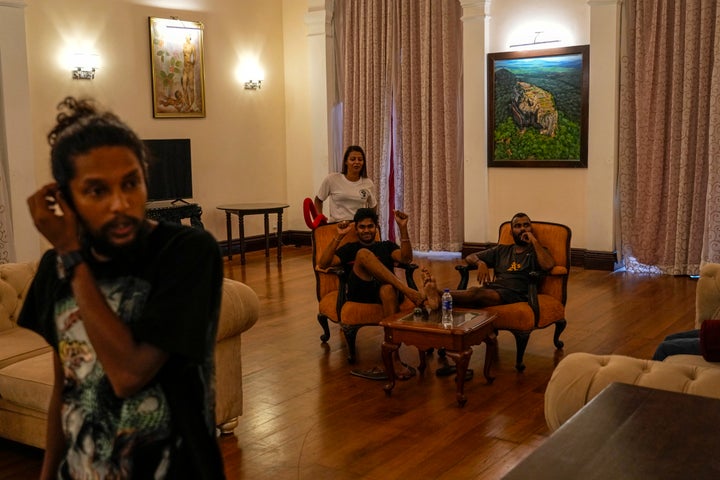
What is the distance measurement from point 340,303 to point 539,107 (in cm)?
455

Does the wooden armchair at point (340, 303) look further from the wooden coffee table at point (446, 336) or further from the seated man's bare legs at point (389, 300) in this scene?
the wooden coffee table at point (446, 336)

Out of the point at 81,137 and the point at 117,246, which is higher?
the point at 81,137

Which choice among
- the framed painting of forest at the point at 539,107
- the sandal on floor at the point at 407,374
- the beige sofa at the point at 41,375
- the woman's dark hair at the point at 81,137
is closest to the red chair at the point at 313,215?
the sandal on floor at the point at 407,374

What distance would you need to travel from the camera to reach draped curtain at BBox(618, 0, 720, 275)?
318 inches

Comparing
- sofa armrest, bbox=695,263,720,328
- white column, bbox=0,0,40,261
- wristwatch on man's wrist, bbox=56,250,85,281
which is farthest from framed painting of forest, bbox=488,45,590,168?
wristwatch on man's wrist, bbox=56,250,85,281

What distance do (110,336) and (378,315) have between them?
167 inches

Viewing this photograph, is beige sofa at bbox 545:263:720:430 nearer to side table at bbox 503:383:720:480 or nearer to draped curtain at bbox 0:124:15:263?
side table at bbox 503:383:720:480

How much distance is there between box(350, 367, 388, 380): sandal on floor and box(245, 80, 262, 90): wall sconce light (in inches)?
243

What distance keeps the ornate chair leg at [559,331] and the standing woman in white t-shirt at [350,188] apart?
6.66 feet

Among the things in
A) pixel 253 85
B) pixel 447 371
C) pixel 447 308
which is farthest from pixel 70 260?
pixel 253 85

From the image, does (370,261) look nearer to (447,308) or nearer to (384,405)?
(447,308)

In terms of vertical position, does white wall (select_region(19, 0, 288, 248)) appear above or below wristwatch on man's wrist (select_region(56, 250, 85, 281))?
above

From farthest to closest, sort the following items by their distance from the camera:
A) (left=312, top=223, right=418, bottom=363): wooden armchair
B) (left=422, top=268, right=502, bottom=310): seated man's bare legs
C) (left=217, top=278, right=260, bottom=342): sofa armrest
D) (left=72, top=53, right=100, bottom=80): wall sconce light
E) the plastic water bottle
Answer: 1. (left=72, top=53, right=100, bottom=80): wall sconce light
2. (left=312, top=223, right=418, bottom=363): wooden armchair
3. (left=422, top=268, right=502, bottom=310): seated man's bare legs
4. the plastic water bottle
5. (left=217, top=278, right=260, bottom=342): sofa armrest

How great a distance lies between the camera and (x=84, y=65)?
858 centimetres
